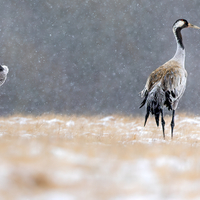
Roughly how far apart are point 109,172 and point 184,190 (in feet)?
2.39

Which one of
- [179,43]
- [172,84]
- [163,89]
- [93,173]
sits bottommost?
[93,173]

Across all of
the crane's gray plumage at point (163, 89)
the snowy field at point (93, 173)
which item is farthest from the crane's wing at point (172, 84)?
the snowy field at point (93, 173)

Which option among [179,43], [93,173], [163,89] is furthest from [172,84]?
[93,173]

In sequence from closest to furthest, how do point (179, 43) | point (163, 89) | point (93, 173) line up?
point (93, 173)
point (163, 89)
point (179, 43)

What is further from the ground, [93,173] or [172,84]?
[172,84]

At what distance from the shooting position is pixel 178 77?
248 inches

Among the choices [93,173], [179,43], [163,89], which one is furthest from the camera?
[179,43]

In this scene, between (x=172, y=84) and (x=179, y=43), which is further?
(x=179, y=43)

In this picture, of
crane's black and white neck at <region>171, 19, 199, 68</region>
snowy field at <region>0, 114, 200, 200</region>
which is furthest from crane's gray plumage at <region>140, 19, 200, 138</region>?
snowy field at <region>0, 114, 200, 200</region>

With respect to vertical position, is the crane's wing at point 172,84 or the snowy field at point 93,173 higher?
the crane's wing at point 172,84

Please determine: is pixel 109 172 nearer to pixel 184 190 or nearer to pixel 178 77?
pixel 184 190

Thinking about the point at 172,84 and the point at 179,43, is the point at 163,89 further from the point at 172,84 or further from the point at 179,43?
the point at 179,43

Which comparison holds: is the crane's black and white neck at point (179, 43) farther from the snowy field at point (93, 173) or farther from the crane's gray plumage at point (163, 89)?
the snowy field at point (93, 173)

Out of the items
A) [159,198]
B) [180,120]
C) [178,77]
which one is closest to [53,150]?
[159,198]
